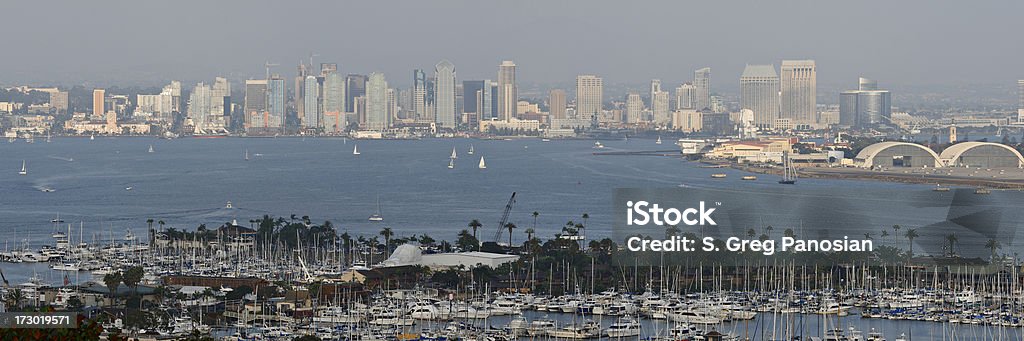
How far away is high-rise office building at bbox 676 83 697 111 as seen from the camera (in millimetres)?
93875

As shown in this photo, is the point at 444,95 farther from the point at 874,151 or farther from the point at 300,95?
the point at 874,151

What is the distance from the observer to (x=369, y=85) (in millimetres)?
91812

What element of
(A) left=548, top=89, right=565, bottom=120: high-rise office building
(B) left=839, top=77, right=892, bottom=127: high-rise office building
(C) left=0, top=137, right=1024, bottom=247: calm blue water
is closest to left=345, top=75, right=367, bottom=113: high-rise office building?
(A) left=548, top=89, right=565, bottom=120: high-rise office building

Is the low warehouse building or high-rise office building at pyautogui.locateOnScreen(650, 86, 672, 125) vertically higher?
high-rise office building at pyautogui.locateOnScreen(650, 86, 672, 125)

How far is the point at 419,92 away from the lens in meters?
95.7

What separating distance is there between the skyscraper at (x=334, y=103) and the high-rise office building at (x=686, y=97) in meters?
19.4

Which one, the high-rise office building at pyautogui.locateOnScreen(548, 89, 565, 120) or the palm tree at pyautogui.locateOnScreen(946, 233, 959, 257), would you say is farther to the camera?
the high-rise office building at pyautogui.locateOnScreen(548, 89, 565, 120)

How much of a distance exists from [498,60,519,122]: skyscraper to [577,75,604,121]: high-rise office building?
13.7 feet

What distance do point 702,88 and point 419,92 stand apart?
1685cm

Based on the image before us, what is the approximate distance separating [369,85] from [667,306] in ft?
259

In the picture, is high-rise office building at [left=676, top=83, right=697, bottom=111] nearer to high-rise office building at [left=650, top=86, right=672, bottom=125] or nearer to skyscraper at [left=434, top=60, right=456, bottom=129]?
high-rise office building at [left=650, top=86, right=672, bottom=125]

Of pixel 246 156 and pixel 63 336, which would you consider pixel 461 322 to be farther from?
pixel 246 156

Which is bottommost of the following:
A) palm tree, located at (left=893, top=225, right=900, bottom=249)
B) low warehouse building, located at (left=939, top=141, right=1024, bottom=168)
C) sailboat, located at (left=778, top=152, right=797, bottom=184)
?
palm tree, located at (left=893, top=225, right=900, bottom=249)

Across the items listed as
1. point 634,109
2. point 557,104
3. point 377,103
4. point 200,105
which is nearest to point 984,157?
point 634,109
